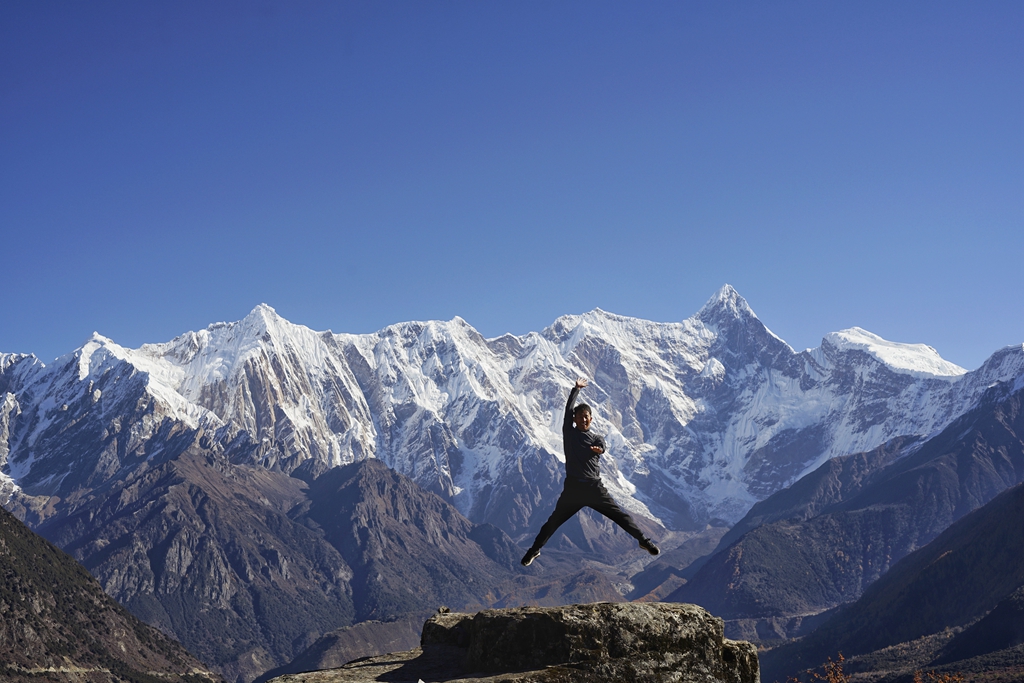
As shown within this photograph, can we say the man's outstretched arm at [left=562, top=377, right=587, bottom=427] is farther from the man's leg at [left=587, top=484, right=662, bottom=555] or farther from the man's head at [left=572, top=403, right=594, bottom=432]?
the man's leg at [left=587, top=484, right=662, bottom=555]

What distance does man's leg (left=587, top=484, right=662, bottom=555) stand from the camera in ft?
72.2

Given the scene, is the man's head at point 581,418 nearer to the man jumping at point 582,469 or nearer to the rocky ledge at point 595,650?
the man jumping at point 582,469

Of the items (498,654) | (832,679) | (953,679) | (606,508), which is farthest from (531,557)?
(953,679)

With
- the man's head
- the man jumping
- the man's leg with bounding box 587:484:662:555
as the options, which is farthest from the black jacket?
the man's leg with bounding box 587:484:662:555

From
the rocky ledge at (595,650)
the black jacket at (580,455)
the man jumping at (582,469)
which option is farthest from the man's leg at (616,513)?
the rocky ledge at (595,650)

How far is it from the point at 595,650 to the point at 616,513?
16.1ft

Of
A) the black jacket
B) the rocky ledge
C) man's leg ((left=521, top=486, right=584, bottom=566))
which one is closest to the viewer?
the rocky ledge

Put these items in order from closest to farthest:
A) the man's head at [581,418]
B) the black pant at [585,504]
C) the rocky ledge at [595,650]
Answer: the rocky ledge at [595,650]
the man's head at [581,418]
the black pant at [585,504]

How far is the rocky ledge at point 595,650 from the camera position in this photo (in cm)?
1808

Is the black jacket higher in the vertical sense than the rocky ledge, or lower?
higher

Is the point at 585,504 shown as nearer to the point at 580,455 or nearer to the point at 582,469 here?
the point at 582,469

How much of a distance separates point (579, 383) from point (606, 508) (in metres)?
2.97

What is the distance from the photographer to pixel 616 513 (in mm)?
22750

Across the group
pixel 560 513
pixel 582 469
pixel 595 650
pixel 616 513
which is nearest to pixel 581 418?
pixel 582 469
